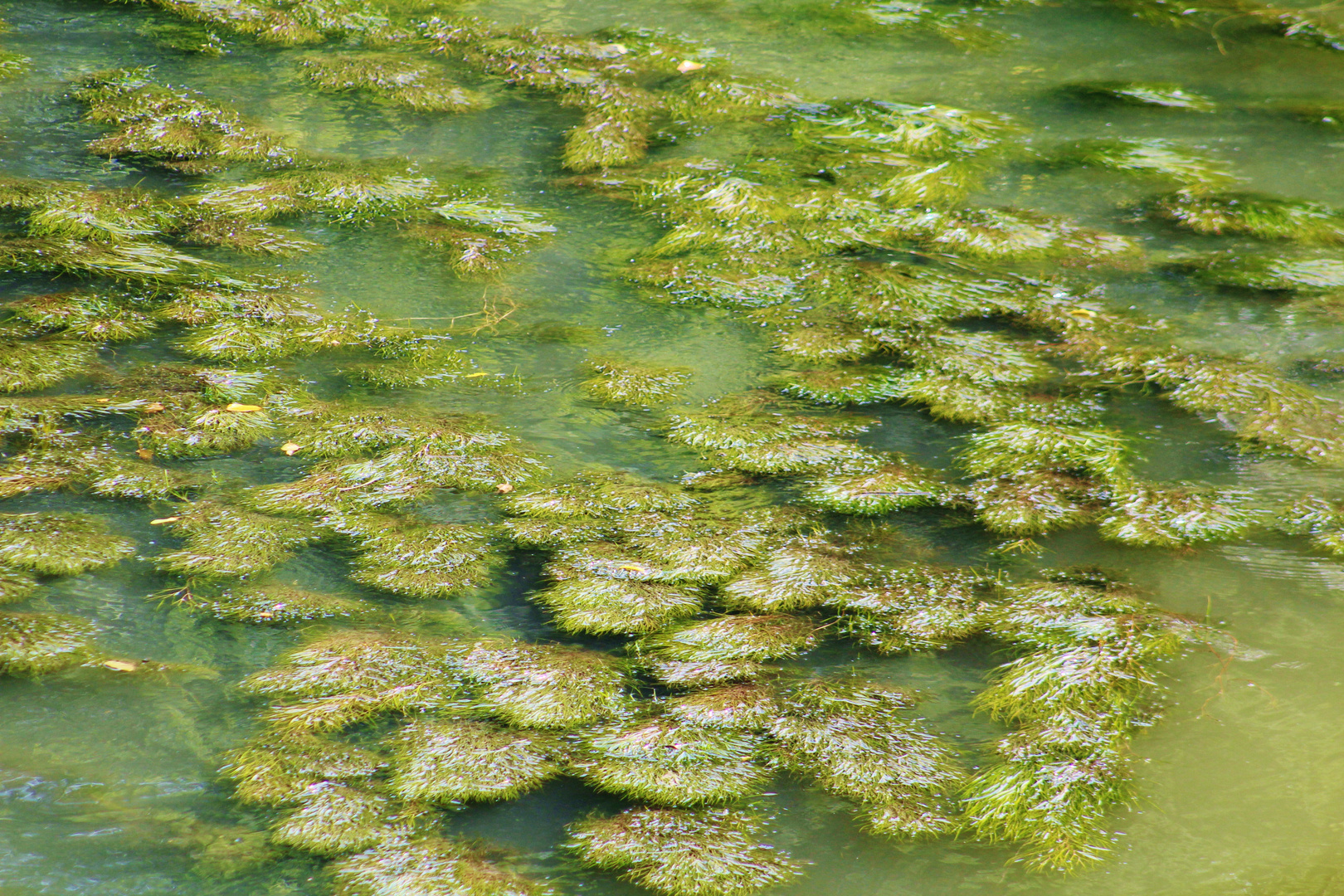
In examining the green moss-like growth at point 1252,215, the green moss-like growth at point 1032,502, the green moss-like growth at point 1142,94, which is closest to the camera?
the green moss-like growth at point 1032,502

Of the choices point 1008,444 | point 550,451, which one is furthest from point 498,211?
point 1008,444

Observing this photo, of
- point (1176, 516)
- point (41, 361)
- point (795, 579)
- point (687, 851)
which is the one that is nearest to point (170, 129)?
point (41, 361)

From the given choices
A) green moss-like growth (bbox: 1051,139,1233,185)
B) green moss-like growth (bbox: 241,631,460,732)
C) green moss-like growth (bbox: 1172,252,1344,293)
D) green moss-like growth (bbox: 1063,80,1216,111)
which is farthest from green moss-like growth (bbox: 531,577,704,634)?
green moss-like growth (bbox: 1063,80,1216,111)

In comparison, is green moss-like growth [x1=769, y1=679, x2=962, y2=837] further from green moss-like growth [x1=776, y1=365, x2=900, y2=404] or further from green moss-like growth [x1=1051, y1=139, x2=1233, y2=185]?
green moss-like growth [x1=1051, y1=139, x2=1233, y2=185]

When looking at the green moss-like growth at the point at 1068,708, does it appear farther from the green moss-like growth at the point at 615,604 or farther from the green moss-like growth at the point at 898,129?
the green moss-like growth at the point at 898,129

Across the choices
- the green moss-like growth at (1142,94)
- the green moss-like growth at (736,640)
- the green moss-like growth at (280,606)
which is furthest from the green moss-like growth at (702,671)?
the green moss-like growth at (1142,94)

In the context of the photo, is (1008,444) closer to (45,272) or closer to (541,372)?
(541,372)

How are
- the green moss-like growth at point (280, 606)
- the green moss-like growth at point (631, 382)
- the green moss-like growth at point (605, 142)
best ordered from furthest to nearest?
the green moss-like growth at point (605, 142), the green moss-like growth at point (631, 382), the green moss-like growth at point (280, 606)
